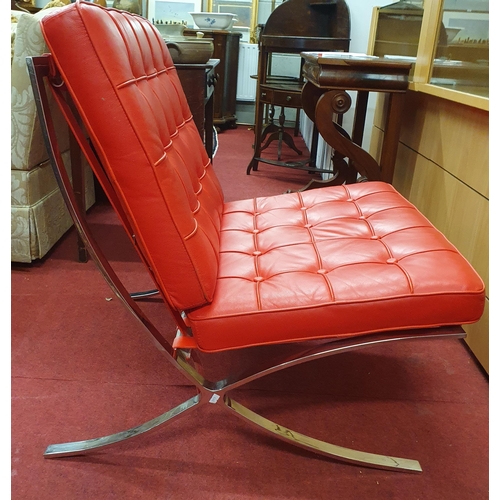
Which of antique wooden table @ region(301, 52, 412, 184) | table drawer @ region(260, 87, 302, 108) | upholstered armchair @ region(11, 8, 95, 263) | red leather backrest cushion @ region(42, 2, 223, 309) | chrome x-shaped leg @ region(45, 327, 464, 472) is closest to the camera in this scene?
red leather backrest cushion @ region(42, 2, 223, 309)

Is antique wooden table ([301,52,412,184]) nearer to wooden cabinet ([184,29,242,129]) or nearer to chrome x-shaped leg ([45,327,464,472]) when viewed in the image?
chrome x-shaped leg ([45,327,464,472])

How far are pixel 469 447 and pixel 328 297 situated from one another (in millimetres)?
563

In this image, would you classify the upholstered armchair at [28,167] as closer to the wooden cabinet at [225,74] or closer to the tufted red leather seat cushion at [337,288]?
the tufted red leather seat cushion at [337,288]

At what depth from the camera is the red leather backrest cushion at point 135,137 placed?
0.77 metres

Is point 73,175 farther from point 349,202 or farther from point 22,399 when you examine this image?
point 349,202

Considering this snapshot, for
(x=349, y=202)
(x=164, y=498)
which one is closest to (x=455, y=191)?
(x=349, y=202)

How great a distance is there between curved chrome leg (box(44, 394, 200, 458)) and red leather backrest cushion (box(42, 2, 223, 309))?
28 cm

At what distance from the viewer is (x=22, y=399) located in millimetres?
1215

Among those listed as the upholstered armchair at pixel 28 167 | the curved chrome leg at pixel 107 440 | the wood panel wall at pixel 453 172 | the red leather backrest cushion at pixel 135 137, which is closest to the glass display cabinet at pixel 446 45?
the wood panel wall at pixel 453 172

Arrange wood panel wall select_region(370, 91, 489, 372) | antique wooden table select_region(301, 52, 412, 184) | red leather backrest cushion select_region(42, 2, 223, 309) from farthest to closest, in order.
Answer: antique wooden table select_region(301, 52, 412, 184)
wood panel wall select_region(370, 91, 489, 372)
red leather backrest cushion select_region(42, 2, 223, 309)

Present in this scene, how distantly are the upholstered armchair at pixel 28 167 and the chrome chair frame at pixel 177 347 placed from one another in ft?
2.37

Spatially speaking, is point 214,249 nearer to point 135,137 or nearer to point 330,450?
point 135,137

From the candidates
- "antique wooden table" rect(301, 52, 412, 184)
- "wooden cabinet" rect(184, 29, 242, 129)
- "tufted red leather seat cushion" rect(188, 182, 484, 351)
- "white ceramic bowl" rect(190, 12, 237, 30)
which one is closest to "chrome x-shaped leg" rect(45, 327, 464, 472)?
"tufted red leather seat cushion" rect(188, 182, 484, 351)

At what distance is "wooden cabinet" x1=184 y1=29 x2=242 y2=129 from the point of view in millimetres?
4176
